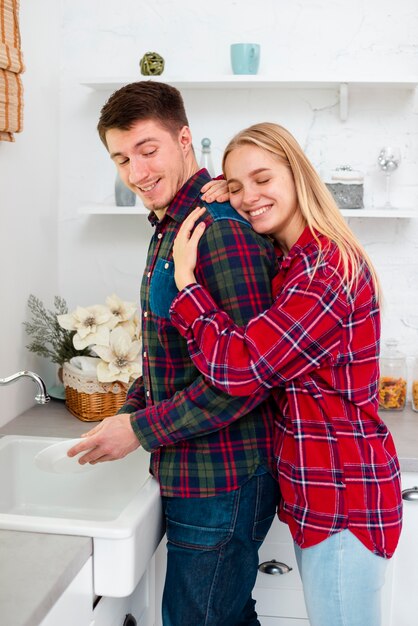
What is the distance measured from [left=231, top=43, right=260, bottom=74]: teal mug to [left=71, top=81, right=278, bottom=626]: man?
782mm

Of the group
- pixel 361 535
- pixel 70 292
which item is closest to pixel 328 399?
pixel 361 535

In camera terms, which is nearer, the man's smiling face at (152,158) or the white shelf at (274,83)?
the man's smiling face at (152,158)

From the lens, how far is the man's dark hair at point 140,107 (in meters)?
1.48

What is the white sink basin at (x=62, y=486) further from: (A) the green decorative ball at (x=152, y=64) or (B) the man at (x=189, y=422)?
(A) the green decorative ball at (x=152, y=64)

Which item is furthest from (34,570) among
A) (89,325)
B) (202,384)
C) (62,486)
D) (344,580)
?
(89,325)

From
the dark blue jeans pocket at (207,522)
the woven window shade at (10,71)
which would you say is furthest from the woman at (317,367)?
the woven window shade at (10,71)

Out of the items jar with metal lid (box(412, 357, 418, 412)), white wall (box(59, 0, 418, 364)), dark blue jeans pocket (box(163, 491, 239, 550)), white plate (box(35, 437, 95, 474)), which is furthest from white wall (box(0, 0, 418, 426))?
dark blue jeans pocket (box(163, 491, 239, 550))

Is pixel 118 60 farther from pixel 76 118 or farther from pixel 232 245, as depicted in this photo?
pixel 232 245

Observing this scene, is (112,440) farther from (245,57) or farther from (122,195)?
(245,57)

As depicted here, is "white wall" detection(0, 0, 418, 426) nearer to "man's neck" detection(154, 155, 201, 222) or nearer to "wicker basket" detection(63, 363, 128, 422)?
"wicker basket" detection(63, 363, 128, 422)

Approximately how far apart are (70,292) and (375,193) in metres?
1.00

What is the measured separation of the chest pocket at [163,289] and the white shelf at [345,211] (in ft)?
2.62

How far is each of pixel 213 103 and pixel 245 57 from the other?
0.68ft

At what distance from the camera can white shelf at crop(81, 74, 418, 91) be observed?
7.25 feet
